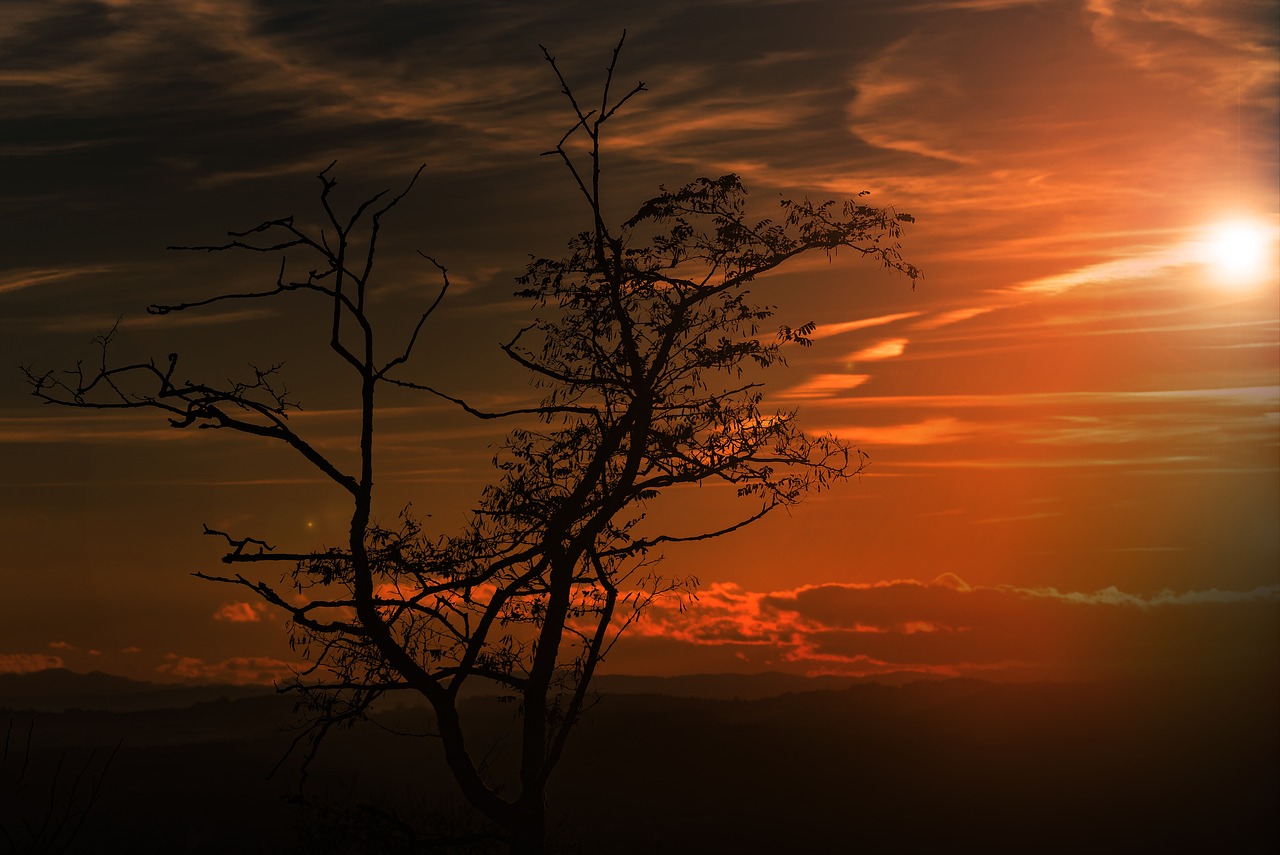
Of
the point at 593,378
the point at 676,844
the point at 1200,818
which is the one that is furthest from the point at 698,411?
the point at 1200,818

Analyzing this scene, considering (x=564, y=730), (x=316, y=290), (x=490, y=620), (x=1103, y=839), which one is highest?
(x=316, y=290)

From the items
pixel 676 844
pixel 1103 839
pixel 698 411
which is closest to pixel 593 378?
pixel 698 411

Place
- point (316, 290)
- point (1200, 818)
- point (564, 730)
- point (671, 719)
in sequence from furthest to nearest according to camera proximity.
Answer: point (671, 719)
point (1200, 818)
point (564, 730)
point (316, 290)

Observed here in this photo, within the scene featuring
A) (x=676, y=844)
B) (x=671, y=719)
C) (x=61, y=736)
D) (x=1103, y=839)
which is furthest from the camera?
(x=671, y=719)

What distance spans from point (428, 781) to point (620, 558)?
4092 centimetres

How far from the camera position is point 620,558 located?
72.3 ft

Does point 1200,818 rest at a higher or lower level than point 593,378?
lower

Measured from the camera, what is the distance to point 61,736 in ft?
206

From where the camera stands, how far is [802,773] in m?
61.8

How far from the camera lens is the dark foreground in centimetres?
4997

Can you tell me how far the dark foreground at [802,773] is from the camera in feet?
164

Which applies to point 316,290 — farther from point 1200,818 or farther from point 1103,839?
point 1200,818

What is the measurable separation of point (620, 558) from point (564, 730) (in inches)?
122

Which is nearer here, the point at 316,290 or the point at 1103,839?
the point at 316,290
